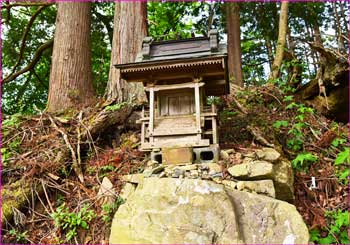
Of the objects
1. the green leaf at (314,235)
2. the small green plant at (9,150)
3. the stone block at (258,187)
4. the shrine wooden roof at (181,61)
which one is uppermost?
the shrine wooden roof at (181,61)

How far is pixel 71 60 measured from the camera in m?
7.11

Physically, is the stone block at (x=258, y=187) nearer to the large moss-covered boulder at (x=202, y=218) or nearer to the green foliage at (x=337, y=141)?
the large moss-covered boulder at (x=202, y=218)

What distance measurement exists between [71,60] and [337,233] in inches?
256

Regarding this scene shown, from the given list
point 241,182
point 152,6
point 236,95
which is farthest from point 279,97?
point 152,6

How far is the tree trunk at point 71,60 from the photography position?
6715 mm

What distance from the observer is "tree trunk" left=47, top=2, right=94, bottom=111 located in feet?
22.0

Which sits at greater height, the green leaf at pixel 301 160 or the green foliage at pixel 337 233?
the green leaf at pixel 301 160

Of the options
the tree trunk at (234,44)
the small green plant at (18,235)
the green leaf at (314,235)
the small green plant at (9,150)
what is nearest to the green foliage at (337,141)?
the green leaf at (314,235)

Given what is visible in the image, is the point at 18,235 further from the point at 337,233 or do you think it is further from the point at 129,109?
the point at 337,233

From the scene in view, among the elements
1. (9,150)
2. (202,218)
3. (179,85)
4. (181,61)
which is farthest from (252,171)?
(9,150)

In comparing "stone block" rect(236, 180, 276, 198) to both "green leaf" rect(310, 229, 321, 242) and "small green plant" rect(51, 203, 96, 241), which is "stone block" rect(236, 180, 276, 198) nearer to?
"green leaf" rect(310, 229, 321, 242)

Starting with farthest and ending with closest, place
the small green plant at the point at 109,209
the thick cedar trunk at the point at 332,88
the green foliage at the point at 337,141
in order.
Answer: the thick cedar trunk at the point at 332,88 → the green foliage at the point at 337,141 → the small green plant at the point at 109,209

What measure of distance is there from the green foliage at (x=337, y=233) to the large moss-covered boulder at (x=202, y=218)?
94 centimetres

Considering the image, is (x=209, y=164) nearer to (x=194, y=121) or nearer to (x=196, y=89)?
(x=194, y=121)
